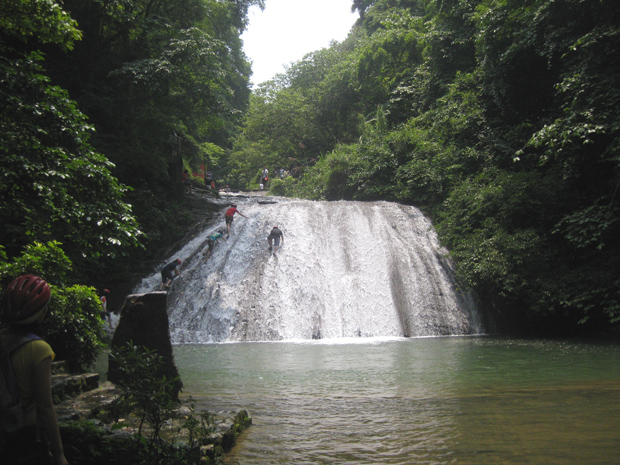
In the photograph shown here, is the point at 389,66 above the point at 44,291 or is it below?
above

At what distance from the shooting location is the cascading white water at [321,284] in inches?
581

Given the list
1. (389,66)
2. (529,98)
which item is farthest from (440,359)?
(389,66)

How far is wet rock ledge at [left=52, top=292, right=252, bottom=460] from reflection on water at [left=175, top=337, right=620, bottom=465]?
226 mm

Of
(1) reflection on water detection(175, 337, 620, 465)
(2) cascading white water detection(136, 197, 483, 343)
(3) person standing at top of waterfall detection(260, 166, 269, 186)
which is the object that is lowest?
(1) reflection on water detection(175, 337, 620, 465)

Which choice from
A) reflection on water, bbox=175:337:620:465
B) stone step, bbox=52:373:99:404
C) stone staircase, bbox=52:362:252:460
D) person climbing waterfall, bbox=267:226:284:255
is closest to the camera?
reflection on water, bbox=175:337:620:465

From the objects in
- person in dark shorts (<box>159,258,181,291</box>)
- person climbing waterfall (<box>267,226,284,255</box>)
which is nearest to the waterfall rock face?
person in dark shorts (<box>159,258,181,291</box>)

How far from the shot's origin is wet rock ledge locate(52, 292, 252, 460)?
335cm

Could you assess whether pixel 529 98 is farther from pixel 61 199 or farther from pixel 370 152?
pixel 61 199

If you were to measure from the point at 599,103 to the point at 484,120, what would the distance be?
656 centimetres

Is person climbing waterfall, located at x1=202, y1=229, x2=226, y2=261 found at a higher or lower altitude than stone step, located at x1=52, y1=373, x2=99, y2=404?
higher

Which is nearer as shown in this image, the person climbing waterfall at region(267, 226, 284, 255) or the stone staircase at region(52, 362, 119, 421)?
the stone staircase at region(52, 362, 119, 421)

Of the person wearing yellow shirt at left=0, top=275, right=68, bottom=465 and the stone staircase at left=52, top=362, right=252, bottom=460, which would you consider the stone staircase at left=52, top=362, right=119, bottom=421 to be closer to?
the stone staircase at left=52, top=362, right=252, bottom=460

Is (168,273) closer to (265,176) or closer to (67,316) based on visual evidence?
(67,316)

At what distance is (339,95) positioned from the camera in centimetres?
3506
